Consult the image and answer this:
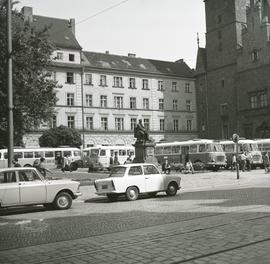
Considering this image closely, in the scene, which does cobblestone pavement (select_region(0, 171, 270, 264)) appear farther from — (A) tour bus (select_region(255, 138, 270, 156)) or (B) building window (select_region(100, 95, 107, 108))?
(B) building window (select_region(100, 95, 107, 108))

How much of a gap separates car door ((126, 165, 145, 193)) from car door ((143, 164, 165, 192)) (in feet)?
0.62

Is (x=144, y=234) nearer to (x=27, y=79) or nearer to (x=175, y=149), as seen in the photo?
(x=27, y=79)

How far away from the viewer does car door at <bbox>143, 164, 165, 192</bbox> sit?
18312mm

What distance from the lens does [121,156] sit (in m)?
47.5

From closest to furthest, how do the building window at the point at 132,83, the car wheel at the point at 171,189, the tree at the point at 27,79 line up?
the car wheel at the point at 171,189
the tree at the point at 27,79
the building window at the point at 132,83

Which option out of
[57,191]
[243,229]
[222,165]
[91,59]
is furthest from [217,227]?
[91,59]

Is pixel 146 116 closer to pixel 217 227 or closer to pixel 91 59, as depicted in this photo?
pixel 91 59

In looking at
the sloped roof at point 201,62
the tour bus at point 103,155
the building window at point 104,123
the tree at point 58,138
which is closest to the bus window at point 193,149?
the tour bus at point 103,155

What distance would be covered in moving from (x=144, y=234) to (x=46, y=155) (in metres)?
41.7

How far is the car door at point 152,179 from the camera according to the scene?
18312mm

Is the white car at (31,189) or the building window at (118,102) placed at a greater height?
the building window at (118,102)

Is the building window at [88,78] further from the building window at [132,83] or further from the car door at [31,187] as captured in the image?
the car door at [31,187]

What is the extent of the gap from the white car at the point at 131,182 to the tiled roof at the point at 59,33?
162 feet

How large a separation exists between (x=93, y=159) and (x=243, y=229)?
3702 centimetres
